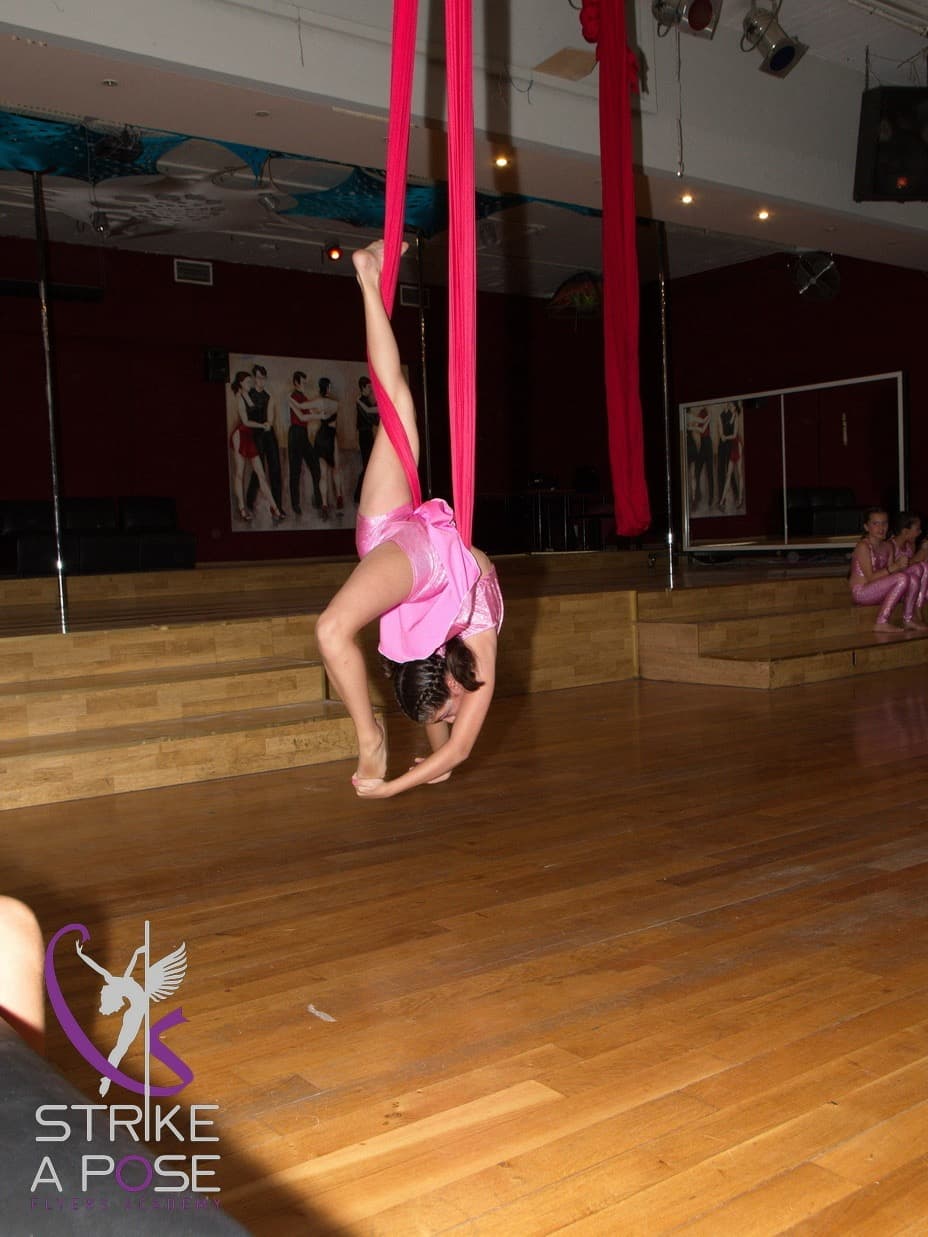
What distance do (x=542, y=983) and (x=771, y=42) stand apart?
5.45 metres

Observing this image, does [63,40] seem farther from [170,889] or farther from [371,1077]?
[371,1077]

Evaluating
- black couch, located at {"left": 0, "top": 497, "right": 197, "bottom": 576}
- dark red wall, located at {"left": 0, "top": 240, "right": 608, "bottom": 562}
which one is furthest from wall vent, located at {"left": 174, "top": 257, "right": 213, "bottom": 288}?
black couch, located at {"left": 0, "top": 497, "right": 197, "bottom": 576}

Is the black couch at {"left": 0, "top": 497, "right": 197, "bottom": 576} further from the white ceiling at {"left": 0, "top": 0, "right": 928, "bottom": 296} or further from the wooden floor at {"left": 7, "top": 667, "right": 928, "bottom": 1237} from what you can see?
the wooden floor at {"left": 7, "top": 667, "right": 928, "bottom": 1237}

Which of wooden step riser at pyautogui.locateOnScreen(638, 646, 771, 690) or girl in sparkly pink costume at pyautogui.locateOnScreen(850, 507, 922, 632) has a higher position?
girl in sparkly pink costume at pyautogui.locateOnScreen(850, 507, 922, 632)

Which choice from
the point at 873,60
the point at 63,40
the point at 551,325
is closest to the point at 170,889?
the point at 63,40

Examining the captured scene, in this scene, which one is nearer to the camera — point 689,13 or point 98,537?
point 689,13

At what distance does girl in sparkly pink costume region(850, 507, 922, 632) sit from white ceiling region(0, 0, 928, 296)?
1.90 metres

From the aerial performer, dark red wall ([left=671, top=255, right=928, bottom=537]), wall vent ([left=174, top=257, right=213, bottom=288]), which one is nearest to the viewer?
the aerial performer

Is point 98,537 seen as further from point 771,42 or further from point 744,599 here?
point 771,42

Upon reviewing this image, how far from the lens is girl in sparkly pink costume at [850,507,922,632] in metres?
7.43

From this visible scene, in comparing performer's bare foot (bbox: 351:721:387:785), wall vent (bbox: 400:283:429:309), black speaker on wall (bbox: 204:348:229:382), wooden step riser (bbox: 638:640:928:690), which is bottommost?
wooden step riser (bbox: 638:640:928:690)

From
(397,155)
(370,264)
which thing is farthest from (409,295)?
(397,155)

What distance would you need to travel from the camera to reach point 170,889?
9.63 ft

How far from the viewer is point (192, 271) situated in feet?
35.1
